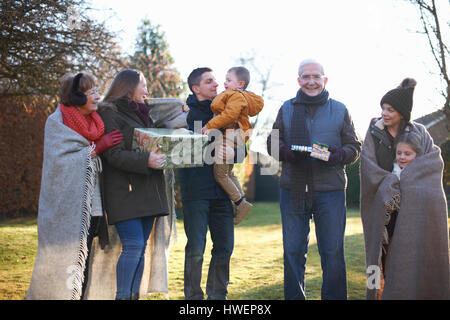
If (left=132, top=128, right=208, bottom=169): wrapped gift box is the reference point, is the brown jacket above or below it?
above

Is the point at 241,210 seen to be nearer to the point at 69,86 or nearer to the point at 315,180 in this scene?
the point at 315,180

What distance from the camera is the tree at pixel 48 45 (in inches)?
267

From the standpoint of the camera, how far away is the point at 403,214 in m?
3.46

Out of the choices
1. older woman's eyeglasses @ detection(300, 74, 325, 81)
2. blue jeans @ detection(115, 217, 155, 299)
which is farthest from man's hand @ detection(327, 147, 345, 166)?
blue jeans @ detection(115, 217, 155, 299)

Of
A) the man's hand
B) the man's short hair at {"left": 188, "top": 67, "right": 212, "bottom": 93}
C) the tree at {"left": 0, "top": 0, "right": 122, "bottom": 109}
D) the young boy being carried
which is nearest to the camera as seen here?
the man's hand

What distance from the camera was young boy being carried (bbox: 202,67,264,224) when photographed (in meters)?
3.68

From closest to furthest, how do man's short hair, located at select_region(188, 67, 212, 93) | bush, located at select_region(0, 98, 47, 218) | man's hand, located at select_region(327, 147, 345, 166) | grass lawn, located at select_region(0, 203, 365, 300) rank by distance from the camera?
1. man's hand, located at select_region(327, 147, 345, 166)
2. man's short hair, located at select_region(188, 67, 212, 93)
3. grass lawn, located at select_region(0, 203, 365, 300)
4. bush, located at select_region(0, 98, 47, 218)

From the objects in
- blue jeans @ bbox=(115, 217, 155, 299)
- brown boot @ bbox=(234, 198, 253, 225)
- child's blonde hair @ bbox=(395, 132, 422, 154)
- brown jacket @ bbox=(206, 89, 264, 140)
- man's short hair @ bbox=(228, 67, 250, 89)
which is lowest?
blue jeans @ bbox=(115, 217, 155, 299)

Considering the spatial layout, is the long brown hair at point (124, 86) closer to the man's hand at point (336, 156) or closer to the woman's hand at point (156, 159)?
the woman's hand at point (156, 159)

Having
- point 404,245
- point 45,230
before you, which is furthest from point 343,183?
point 45,230

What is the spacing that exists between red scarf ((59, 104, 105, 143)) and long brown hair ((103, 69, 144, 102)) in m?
0.23

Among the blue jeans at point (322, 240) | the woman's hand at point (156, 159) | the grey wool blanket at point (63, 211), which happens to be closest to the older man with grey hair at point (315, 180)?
the blue jeans at point (322, 240)

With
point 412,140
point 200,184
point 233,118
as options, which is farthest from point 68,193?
point 412,140

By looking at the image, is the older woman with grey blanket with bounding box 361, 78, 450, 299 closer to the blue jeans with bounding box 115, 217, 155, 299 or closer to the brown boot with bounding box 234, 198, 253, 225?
the brown boot with bounding box 234, 198, 253, 225
